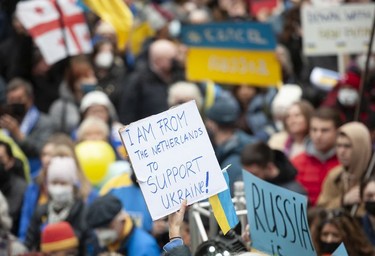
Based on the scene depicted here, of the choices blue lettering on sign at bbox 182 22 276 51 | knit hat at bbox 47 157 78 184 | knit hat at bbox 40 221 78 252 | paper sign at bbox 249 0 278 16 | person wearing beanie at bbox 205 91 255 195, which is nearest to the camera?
knit hat at bbox 40 221 78 252

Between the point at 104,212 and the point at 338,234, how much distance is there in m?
1.63

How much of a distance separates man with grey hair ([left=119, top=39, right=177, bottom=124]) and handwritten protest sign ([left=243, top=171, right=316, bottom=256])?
6594 mm

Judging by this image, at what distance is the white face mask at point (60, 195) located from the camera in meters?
10.5

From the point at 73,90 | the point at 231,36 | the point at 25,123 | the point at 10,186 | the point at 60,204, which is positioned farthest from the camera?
the point at 73,90

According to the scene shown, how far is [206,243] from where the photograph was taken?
7238 millimetres

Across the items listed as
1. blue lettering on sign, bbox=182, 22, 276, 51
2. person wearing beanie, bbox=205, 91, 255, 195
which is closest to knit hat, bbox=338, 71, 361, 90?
blue lettering on sign, bbox=182, 22, 276, 51

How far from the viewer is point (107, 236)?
939 centimetres

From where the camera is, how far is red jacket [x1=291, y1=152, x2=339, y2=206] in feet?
36.8

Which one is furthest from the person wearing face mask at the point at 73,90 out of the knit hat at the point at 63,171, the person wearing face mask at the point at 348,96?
the knit hat at the point at 63,171

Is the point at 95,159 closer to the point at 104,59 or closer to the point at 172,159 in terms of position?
the point at 104,59

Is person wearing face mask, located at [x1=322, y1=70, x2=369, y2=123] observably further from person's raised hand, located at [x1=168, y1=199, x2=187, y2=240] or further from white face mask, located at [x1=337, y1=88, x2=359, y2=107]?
person's raised hand, located at [x1=168, y1=199, x2=187, y2=240]

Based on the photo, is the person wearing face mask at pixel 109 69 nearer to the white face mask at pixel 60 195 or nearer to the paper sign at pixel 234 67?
the paper sign at pixel 234 67

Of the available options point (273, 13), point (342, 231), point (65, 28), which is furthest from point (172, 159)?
point (273, 13)

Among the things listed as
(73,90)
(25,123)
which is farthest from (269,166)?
(73,90)
